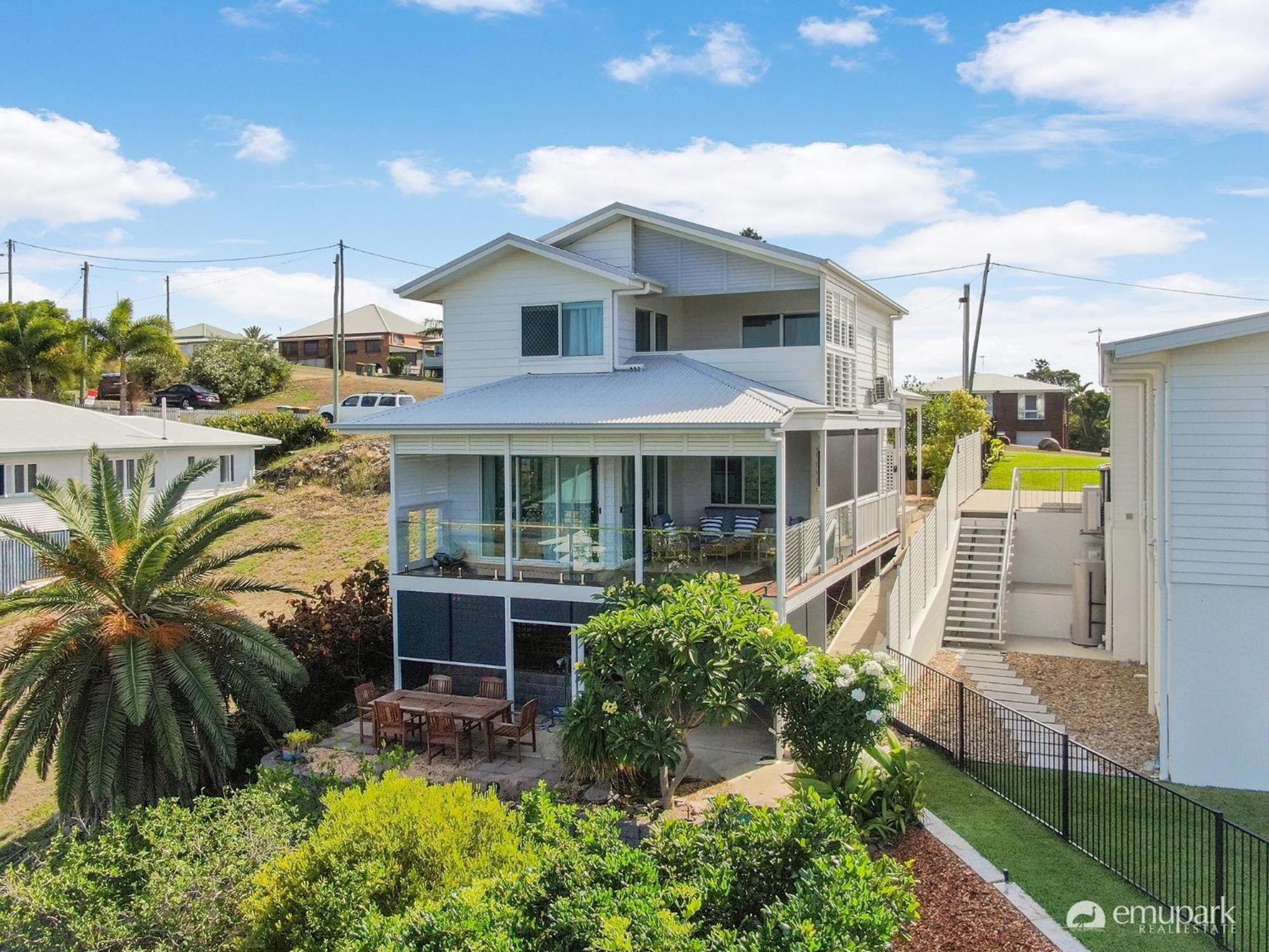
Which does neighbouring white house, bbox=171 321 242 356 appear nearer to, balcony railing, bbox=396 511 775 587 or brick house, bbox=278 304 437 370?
brick house, bbox=278 304 437 370

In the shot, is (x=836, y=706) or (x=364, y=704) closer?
(x=836, y=706)

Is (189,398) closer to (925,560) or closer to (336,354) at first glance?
(336,354)

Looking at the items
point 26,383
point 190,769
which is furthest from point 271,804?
point 26,383

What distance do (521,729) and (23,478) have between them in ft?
80.7

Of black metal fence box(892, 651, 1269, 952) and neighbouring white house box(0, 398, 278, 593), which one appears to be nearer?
black metal fence box(892, 651, 1269, 952)

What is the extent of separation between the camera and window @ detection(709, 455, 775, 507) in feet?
67.5

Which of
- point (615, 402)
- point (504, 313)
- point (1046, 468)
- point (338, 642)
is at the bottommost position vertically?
point (338, 642)

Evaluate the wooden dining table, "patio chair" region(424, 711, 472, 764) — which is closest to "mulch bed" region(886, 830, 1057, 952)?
the wooden dining table

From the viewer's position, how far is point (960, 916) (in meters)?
9.42

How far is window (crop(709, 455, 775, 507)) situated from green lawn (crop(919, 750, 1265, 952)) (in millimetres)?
8157

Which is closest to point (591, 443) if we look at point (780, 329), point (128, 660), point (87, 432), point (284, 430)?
point (780, 329)

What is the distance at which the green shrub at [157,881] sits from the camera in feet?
30.8

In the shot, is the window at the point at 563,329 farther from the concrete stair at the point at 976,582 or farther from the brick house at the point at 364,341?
the brick house at the point at 364,341

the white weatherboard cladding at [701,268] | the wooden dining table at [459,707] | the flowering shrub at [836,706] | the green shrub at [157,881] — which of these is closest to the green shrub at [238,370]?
the white weatherboard cladding at [701,268]
